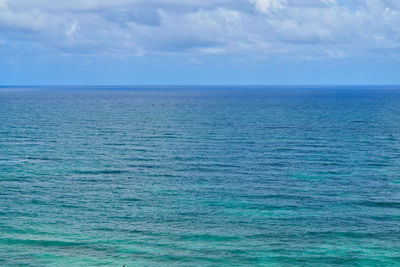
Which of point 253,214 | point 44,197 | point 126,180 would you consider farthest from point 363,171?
point 44,197

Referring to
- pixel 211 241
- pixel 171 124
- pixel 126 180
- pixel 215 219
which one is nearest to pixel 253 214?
pixel 215 219

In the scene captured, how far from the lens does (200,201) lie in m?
46.9

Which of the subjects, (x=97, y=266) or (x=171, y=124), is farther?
(x=171, y=124)

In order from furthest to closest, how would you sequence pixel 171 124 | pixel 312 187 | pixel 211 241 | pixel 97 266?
pixel 171 124, pixel 312 187, pixel 211 241, pixel 97 266

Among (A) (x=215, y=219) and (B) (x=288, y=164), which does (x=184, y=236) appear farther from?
(B) (x=288, y=164)

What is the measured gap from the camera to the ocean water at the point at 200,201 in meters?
34.9

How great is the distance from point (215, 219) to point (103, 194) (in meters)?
13.7

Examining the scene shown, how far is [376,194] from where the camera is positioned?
48562 millimetres

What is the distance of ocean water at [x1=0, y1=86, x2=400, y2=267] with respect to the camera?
115 feet

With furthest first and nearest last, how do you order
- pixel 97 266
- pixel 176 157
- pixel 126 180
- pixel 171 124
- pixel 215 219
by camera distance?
1. pixel 171 124
2. pixel 176 157
3. pixel 126 180
4. pixel 215 219
5. pixel 97 266

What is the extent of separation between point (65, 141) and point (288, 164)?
41.1m

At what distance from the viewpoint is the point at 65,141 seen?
82.7 metres

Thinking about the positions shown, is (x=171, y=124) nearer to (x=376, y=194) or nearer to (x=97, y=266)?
(x=376, y=194)

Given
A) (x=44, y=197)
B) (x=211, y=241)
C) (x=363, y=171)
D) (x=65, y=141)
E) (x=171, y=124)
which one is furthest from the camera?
(x=171, y=124)
